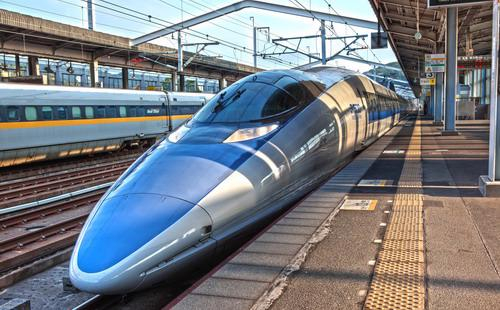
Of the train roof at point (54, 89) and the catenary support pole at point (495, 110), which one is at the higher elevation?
the train roof at point (54, 89)

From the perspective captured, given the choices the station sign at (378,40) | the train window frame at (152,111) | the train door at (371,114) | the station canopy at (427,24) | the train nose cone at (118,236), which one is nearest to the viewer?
the train nose cone at (118,236)

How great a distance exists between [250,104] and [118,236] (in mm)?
3179

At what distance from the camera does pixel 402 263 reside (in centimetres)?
397

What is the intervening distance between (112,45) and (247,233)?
27250 mm

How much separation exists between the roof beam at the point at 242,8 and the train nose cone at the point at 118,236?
91.5 ft

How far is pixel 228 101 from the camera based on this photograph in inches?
269

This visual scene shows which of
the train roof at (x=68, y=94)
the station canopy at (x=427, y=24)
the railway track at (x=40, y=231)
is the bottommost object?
the railway track at (x=40, y=231)

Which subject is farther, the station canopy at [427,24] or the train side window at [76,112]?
the station canopy at [427,24]

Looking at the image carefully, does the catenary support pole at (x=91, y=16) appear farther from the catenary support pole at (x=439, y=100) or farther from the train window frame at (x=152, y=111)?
the catenary support pole at (x=439, y=100)

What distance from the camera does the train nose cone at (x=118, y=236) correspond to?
378cm

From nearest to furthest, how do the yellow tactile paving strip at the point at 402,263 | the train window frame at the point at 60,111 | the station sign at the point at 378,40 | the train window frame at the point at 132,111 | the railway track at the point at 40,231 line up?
the yellow tactile paving strip at the point at 402,263
the railway track at the point at 40,231
the train window frame at the point at 60,111
the train window frame at the point at 132,111
the station sign at the point at 378,40

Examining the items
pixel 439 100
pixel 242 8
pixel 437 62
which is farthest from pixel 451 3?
pixel 242 8

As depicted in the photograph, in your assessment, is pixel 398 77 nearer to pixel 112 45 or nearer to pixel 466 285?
pixel 112 45

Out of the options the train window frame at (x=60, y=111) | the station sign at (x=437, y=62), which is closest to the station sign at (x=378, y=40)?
the station sign at (x=437, y=62)
